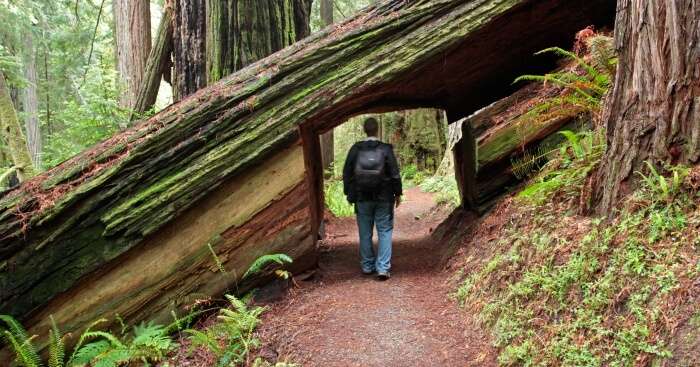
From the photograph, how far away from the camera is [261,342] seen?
454cm

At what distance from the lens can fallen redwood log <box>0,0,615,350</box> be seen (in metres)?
4.82

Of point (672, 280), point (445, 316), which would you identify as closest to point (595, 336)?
point (672, 280)

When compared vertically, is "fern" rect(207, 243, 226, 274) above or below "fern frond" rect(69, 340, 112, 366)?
above

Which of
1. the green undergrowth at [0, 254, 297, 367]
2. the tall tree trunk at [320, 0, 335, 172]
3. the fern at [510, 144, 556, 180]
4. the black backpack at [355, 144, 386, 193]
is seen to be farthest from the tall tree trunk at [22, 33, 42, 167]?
the fern at [510, 144, 556, 180]

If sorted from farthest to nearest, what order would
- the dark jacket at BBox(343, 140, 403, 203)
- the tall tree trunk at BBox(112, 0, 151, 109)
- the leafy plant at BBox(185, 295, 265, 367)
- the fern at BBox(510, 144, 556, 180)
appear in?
the tall tree trunk at BBox(112, 0, 151, 109) < the dark jacket at BBox(343, 140, 403, 203) < the fern at BBox(510, 144, 556, 180) < the leafy plant at BBox(185, 295, 265, 367)

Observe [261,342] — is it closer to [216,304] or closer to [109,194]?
[216,304]

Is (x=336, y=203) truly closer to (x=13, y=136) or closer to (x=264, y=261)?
(x=264, y=261)

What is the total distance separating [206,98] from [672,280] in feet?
16.6

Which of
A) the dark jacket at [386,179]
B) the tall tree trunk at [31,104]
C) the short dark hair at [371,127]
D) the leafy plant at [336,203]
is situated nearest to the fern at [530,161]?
the dark jacket at [386,179]

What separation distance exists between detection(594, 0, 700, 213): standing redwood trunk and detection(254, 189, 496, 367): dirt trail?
1.88 metres

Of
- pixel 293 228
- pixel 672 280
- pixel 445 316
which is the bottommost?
pixel 445 316

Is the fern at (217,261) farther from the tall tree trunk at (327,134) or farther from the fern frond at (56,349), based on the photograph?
the tall tree trunk at (327,134)

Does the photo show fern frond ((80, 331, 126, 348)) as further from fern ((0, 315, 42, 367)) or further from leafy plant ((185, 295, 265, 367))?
leafy plant ((185, 295, 265, 367))

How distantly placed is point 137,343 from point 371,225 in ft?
11.2
